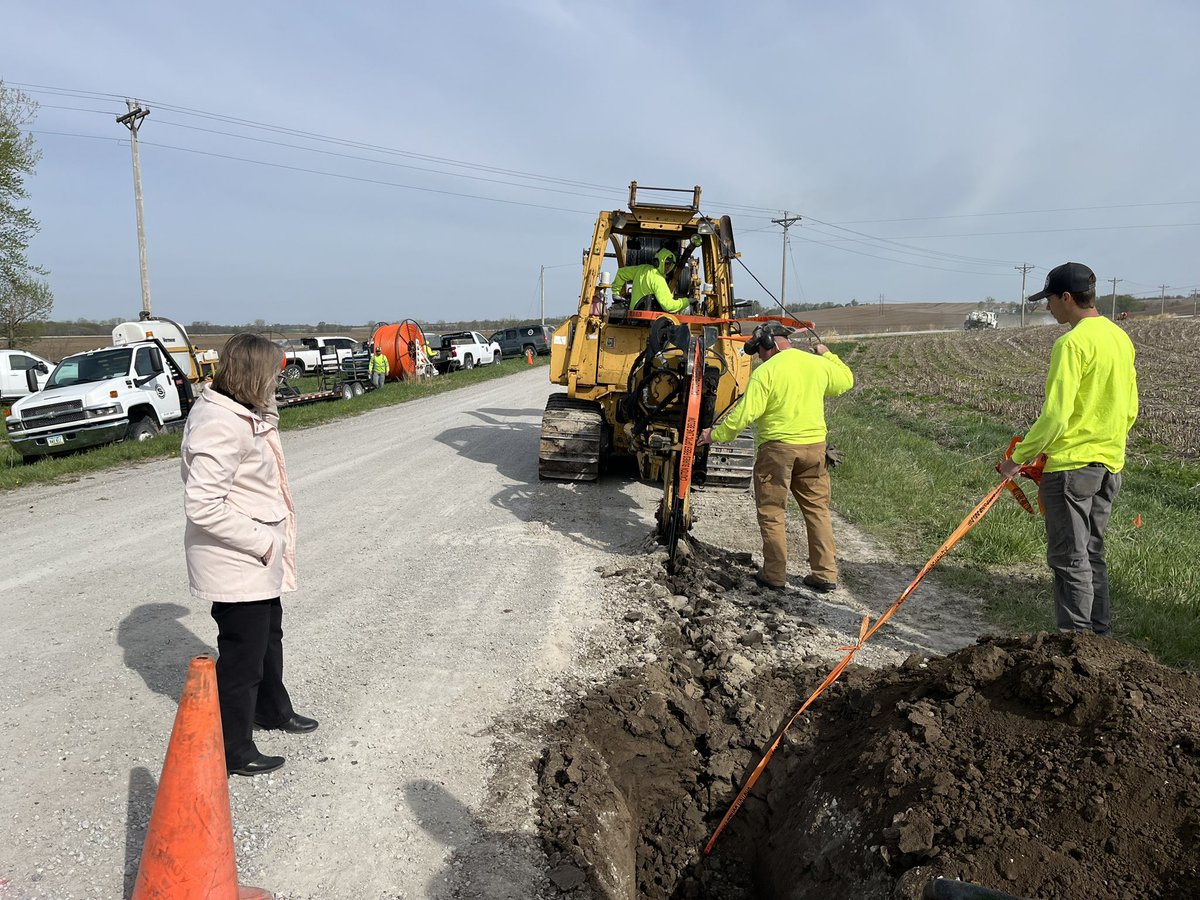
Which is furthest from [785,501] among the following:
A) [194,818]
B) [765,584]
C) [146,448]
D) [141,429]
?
[141,429]

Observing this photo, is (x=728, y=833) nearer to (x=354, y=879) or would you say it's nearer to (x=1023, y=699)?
(x=1023, y=699)

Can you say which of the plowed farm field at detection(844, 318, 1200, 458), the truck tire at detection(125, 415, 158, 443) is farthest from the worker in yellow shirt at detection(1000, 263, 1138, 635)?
the truck tire at detection(125, 415, 158, 443)

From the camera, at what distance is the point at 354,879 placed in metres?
2.97

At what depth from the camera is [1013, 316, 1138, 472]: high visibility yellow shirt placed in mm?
4441

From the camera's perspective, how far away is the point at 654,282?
9.12 metres

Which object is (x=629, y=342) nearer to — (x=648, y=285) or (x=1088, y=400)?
(x=648, y=285)

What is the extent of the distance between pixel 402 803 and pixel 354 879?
47 centimetres

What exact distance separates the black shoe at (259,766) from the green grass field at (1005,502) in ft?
14.3

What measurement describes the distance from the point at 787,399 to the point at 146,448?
10912mm

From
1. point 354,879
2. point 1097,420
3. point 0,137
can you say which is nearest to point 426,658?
point 354,879

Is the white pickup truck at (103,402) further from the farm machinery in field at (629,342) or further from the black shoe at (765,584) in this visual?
the black shoe at (765,584)

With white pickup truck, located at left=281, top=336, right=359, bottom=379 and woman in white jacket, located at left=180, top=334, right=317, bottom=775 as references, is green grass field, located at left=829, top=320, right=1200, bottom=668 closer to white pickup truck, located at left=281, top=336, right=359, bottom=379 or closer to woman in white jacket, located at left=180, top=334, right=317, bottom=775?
woman in white jacket, located at left=180, top=334, right=317, bottom=775

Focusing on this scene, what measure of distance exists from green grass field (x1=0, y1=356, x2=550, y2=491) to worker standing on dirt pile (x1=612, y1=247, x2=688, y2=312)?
7.79 metres

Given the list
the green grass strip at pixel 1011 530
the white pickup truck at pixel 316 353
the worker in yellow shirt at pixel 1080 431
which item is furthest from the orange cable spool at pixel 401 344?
the worker in yellow shirt at pixel 1080 431
